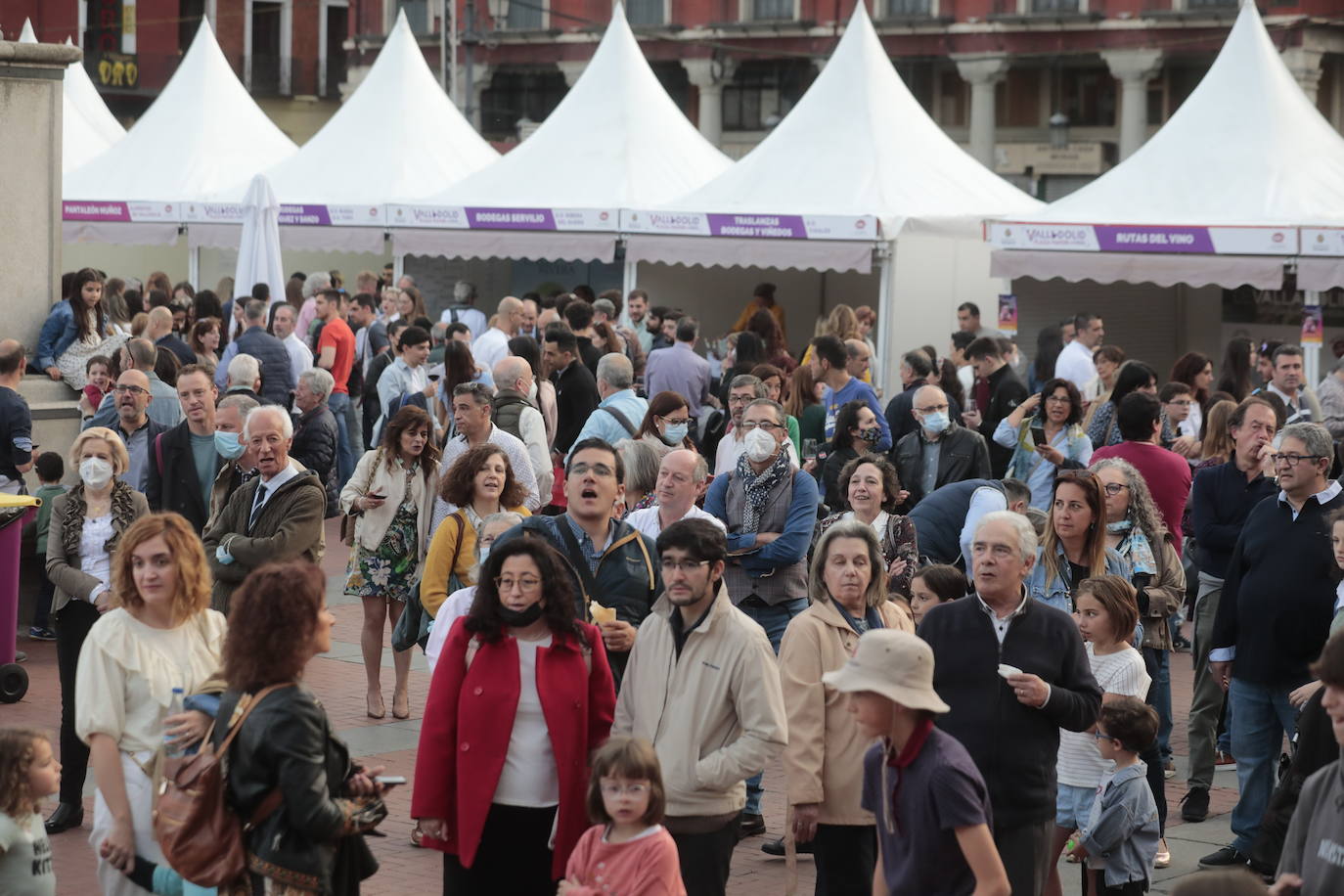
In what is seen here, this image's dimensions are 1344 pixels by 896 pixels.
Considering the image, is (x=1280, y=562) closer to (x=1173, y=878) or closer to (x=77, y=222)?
(x=1173, y=878)

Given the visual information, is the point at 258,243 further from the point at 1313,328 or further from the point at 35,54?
the point at 1313,328

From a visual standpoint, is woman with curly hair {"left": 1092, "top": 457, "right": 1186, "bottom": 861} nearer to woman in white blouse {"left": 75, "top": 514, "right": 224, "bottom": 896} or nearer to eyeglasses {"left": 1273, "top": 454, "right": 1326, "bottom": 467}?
eyeglasses {"left": 1273, "top": 454, "right": 1326, "bottom": 467}

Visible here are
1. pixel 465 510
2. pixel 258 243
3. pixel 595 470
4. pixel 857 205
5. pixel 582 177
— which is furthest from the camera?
pixel 582 177

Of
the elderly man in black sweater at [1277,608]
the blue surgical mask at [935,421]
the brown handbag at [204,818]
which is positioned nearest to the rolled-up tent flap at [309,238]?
the blue surgical mask at [935,421]

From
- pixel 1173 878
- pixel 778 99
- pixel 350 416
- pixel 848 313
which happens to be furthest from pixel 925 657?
pixel 778 99

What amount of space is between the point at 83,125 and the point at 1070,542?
79.5 ft

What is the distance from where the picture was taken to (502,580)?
5.47 m

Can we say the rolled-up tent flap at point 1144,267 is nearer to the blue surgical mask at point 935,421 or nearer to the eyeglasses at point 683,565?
the blue surgical mask at point 935,421

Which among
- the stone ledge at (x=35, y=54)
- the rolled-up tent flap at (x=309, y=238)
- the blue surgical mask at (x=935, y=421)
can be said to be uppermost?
the stone ledge at (x=35, y=54)

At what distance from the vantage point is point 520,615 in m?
5.44

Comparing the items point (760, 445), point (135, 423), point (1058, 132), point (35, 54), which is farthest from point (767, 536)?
point (1058, 132)

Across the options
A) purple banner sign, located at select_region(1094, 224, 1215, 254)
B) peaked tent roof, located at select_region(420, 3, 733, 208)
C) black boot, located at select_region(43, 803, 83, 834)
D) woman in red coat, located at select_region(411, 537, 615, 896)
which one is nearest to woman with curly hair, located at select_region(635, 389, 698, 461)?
black boot, located at select_region(43, 803, 83, 834)

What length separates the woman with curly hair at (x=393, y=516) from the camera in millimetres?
9383

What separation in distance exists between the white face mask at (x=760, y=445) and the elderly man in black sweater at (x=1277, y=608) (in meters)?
2.07
